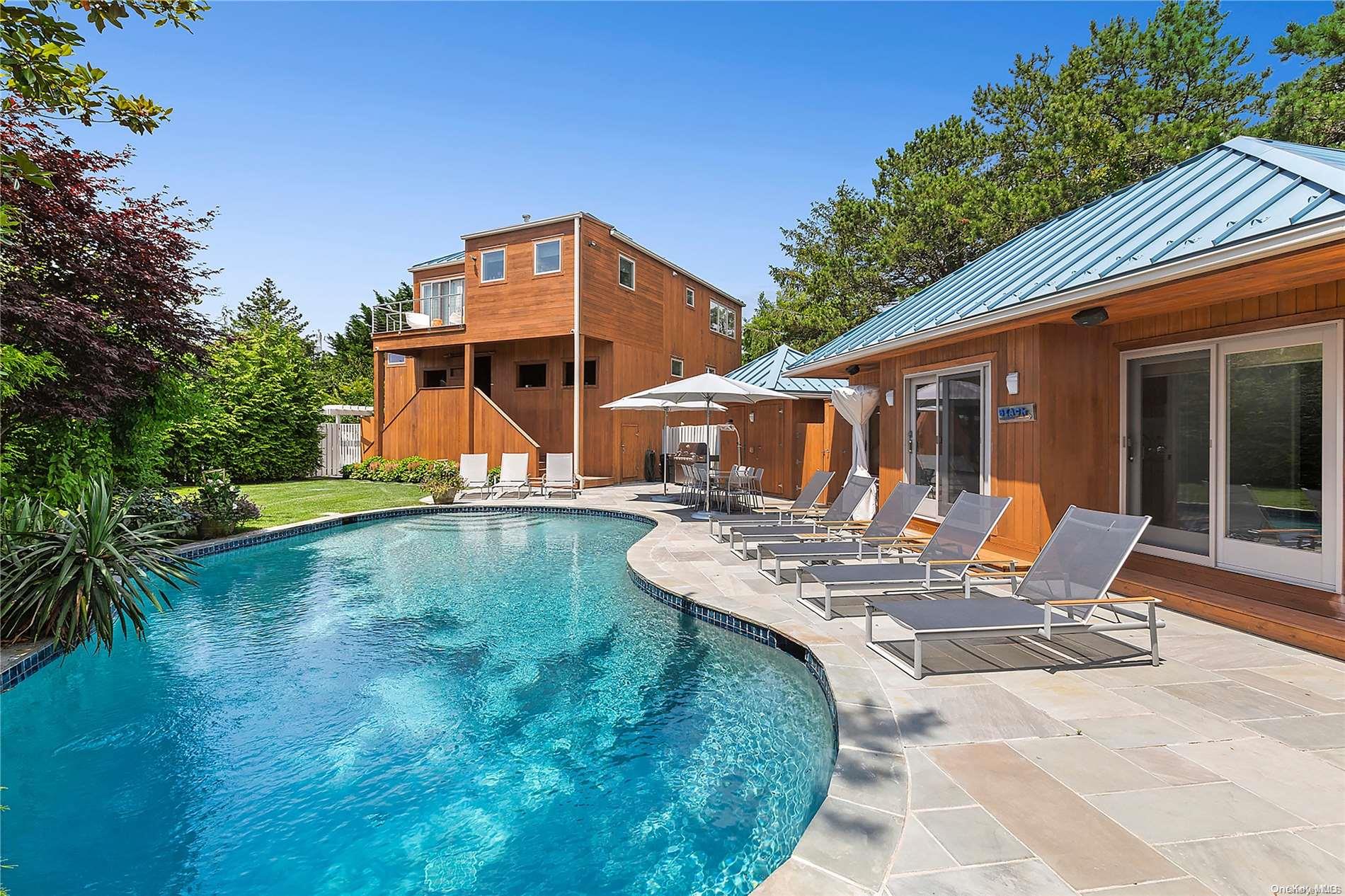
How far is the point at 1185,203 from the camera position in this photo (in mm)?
6066

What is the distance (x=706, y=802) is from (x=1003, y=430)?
20.0 ft

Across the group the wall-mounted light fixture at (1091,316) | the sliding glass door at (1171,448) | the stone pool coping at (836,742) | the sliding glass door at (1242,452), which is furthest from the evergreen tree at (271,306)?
the sliding glass door at (1242,452)

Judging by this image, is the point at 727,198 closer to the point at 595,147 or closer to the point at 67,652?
the point at 595,147

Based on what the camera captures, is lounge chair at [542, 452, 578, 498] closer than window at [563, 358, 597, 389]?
Yes

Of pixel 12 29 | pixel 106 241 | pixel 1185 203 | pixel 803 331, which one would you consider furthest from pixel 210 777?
pixel 803 331

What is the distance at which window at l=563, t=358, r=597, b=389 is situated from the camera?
20.0 meters

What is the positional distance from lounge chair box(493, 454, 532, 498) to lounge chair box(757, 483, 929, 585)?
9.79m

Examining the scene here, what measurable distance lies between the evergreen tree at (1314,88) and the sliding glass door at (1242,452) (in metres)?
15.2

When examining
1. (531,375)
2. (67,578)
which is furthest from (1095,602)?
(531,375)

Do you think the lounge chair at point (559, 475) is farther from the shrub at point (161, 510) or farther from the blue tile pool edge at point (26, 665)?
the blue tile pool edge at point (26, 665)

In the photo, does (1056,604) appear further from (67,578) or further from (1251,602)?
(67,578)

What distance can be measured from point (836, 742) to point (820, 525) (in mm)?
5312

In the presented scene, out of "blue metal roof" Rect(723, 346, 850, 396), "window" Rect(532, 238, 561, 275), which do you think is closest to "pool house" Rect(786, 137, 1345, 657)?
"blue metal roof" Rect(723, 346, 850, 396)

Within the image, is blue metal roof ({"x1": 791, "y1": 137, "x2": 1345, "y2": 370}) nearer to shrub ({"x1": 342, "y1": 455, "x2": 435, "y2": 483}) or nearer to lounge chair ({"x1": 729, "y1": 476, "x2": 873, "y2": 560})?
lounge chair ({"x1": 729, "y1": 476, "x2": 873, "y2": 560})
